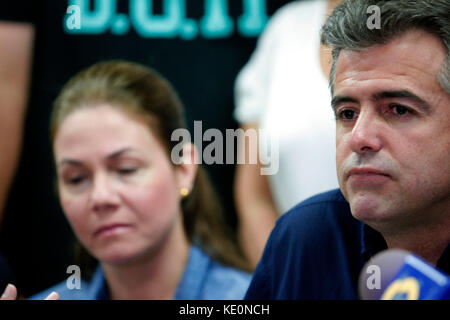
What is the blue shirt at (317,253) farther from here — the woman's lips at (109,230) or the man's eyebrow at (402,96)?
the woman's lips at (109,230)

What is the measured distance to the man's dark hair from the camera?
0.96m

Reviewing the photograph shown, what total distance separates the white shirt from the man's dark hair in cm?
28

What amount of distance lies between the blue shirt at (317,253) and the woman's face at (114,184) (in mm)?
343

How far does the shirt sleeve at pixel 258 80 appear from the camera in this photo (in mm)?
1662

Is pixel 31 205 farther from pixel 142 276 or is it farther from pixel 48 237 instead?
pixel 142 276

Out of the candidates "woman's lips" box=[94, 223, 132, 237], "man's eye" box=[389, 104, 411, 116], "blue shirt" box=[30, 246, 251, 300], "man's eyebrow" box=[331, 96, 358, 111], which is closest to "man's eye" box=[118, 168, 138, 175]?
"woman's lips" box=[94, 223, 132, 237]

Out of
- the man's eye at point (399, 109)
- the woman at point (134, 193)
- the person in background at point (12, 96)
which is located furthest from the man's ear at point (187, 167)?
the man's eye at point (399, 109)

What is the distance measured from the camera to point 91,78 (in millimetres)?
1566

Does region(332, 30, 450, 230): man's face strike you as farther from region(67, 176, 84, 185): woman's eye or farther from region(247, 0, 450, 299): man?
region(67, 176, 84, 185): woman's eye

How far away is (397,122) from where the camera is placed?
965 mm

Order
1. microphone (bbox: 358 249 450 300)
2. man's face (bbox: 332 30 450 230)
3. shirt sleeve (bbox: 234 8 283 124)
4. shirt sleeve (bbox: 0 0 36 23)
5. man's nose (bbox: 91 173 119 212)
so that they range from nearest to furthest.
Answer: microphone (bbox: 358 249 450 300), man's face (bbox: 332 30 450 230), man's nose (bbox: 91 173 119 212), shirt sleeve (bbox: 0 0 36 23), shirt sleeve (bbox: 234 8 283 124)
